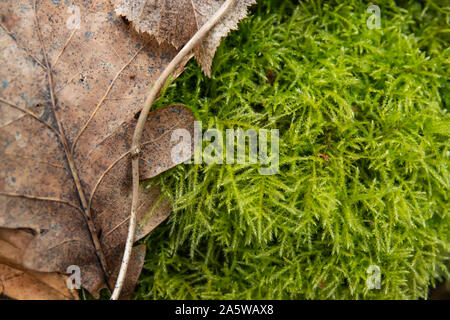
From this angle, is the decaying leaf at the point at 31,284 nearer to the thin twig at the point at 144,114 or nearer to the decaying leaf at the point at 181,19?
the thin twig at the point at 144,114

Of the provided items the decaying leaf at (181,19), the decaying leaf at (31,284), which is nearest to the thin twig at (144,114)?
the decaying leaf at (181,19)

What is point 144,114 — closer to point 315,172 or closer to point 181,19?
point 181,19

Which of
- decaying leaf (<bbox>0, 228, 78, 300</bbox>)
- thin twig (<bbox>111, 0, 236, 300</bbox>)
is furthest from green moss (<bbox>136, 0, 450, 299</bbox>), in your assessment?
decaying leaf (<bbox>0, 228, 78, 300</bbox>)

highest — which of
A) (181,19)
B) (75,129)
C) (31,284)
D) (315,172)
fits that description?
(181,19)

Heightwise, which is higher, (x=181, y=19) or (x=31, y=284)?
(x=181, y=19)

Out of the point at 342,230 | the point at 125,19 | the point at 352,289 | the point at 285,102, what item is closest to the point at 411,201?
the point at 342,230

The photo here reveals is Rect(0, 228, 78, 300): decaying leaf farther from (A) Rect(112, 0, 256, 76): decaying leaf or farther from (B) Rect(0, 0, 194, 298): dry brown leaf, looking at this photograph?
(A) Rect(112, 0, 256, 76): decaying leaf

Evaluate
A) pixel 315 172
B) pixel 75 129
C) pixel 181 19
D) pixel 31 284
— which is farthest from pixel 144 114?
pixel 31 284
